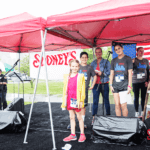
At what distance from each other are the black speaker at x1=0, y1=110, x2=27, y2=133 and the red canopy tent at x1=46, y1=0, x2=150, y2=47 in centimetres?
190

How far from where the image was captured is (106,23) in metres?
4.12

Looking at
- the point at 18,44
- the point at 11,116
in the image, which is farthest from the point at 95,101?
the point at 18,44

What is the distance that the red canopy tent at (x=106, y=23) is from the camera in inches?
83.6

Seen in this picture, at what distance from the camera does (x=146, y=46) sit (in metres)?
5.25

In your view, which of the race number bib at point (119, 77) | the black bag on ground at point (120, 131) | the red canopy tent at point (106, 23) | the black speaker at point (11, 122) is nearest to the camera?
the red canopy tent at point (106, 23)

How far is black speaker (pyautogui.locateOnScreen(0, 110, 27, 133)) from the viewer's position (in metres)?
3.18

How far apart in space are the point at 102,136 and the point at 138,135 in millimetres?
558

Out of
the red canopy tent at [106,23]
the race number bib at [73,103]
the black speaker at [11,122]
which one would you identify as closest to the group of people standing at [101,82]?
the race number bib at [73,103]

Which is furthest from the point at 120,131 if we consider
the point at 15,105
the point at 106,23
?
the point at 15,105

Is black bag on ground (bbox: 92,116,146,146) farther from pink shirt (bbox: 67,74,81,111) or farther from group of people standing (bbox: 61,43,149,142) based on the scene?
pink shirt (bbox: 67,74,81,111)

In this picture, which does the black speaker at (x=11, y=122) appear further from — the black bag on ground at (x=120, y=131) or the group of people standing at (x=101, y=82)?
the black bag on ground at (x=120, y=131)

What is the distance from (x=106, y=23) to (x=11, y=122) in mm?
3310

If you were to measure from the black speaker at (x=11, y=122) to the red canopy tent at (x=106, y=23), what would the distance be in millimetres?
1904

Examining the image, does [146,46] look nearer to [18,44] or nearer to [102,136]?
[102,136]
